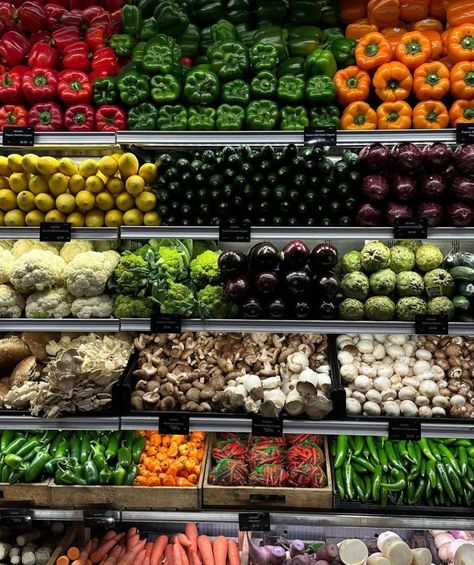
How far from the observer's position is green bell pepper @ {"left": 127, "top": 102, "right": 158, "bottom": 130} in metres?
2.44

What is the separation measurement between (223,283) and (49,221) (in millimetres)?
942

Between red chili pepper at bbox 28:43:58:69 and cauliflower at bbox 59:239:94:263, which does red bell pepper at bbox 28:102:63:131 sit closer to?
red chili pepper at bbox 28:43:58:69

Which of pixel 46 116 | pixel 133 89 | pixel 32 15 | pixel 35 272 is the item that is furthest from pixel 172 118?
pixel 32 15

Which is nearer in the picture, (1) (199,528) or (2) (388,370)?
(2) (388,370)

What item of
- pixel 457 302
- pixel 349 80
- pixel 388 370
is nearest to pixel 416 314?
pixel 457 302

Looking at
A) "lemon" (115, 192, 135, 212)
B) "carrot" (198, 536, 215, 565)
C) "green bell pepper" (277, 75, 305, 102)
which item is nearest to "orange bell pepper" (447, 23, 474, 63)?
"green bell pepper" (277, 75, 305, 102)

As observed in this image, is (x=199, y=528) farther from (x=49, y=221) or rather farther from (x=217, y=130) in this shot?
(x=217, y=130)

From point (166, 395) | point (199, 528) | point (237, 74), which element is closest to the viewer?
point (166, 395)

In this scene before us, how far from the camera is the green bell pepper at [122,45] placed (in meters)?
2.69

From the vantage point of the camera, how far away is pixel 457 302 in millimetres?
2197

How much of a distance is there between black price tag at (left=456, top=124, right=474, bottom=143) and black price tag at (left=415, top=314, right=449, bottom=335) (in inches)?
31.6

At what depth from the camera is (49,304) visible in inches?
94.3

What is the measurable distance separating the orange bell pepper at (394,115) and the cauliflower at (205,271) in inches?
43.8

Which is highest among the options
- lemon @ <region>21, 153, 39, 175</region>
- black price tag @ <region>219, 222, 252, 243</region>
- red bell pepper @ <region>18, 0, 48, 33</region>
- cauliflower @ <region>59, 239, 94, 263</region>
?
red bell pepper @ <region>18, 0, 48, 33</region>
